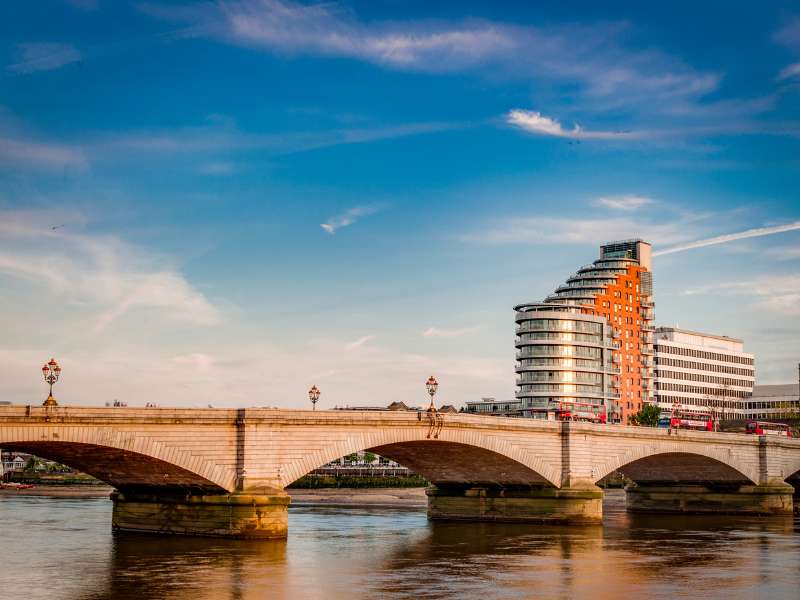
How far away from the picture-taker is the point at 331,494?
13200 centimetres

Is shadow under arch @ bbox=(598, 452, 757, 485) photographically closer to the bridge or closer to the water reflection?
the bridge

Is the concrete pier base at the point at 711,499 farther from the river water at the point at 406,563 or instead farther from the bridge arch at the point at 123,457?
the bridge arch at the point at 123,457

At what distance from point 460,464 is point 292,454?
20.2 metres

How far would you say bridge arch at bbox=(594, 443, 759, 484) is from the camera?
90500 mm

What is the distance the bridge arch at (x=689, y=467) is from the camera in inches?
3563

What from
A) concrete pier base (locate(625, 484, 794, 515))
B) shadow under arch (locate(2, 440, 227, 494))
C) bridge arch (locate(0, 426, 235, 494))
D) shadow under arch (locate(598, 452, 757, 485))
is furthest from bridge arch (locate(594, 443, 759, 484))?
bridge arch (locate(0, 426, 235, 494))

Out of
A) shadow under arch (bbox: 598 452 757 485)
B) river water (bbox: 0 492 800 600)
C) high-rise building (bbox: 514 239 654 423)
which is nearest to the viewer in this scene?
river water (bbox: 0 492 800 600)

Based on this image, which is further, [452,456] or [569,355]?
[569,355]

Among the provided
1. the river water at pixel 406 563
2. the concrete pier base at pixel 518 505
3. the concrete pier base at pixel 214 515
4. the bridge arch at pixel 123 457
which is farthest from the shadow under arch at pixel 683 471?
the bridge arch at pixel 123 457

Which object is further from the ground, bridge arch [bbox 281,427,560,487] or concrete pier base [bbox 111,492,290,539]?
bridge arch [bbox 281,427,560,487]

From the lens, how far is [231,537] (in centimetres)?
5644

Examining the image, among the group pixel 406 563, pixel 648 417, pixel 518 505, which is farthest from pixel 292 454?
pixel 648 417

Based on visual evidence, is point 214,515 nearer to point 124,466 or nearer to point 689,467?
point 124,466

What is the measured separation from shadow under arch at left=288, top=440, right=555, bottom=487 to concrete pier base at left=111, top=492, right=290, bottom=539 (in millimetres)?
11411
